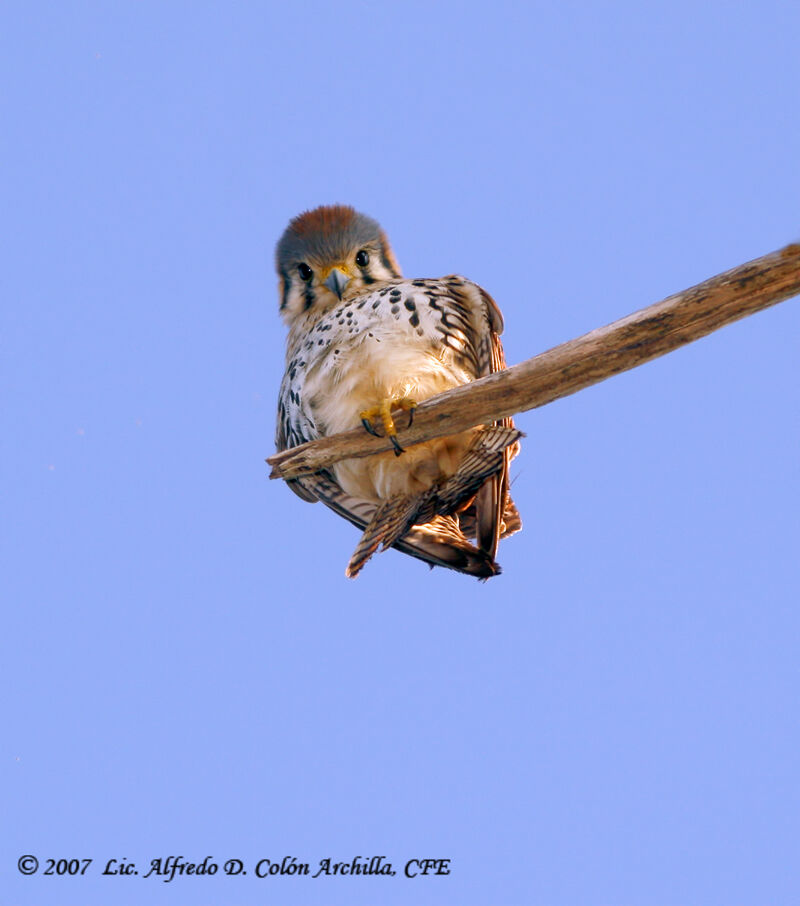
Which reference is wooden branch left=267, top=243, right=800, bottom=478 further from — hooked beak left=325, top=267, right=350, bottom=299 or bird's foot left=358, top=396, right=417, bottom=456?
hooked beak left=325, top=267, right=350, bottom=299

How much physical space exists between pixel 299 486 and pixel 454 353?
3.10 feet

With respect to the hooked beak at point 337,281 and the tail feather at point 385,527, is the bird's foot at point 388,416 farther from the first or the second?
the hooked beak at point 337,281

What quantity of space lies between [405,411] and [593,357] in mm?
640

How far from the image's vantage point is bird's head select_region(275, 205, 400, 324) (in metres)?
4.37

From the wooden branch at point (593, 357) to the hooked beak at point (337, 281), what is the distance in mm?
996

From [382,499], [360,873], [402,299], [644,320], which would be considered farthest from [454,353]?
[360,873]

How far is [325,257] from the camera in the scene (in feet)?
14.4

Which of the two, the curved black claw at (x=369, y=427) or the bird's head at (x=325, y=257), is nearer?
the curved black claw at (x=369, y=427)

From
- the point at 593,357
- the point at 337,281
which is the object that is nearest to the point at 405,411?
the point at 593,357

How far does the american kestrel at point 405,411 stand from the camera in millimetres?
3588

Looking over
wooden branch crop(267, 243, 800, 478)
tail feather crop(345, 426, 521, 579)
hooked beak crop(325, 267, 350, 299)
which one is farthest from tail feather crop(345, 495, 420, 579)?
hooked beak crop(325, 267, 350, 299)

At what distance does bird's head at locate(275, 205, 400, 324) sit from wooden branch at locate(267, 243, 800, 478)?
1089 mm

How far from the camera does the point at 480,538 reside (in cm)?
368

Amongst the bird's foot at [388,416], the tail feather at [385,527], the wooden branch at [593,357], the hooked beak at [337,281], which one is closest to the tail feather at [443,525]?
the tail feather at [385,527]
